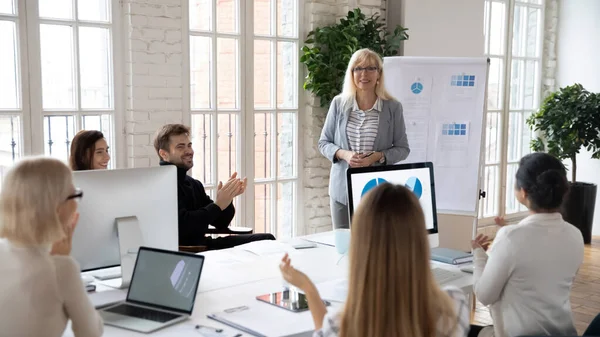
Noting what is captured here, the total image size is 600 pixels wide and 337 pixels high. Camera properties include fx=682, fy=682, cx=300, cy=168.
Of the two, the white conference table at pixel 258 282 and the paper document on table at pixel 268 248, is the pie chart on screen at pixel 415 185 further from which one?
the paper document on table at pixel 268 248

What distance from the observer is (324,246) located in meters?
3.26

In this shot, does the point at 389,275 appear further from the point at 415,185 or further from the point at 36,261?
the point at 415,185

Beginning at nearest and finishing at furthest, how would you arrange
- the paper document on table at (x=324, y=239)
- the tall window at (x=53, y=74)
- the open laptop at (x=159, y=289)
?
the open laptop at (x=159, y=289) < the paper document on table at (x=324, y=239) < the tall window at (x=53, y=74)

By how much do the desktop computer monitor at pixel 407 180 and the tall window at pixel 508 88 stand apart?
14.7 ft

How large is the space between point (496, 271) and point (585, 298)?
3.11m

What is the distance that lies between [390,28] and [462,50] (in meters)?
0.82

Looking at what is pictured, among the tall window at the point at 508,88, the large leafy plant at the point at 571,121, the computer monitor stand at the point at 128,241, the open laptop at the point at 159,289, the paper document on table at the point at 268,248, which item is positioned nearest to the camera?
the open laptop at the point at 159,289

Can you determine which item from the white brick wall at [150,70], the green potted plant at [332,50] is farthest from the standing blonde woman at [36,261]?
the green potted plant at [332,50]

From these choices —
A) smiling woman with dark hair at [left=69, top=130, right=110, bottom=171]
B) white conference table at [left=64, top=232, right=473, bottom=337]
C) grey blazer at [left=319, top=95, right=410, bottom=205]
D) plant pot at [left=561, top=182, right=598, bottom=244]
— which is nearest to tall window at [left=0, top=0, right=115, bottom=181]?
smiling woman with dark hair at [left=69, top=130, right=110, bottom=171]

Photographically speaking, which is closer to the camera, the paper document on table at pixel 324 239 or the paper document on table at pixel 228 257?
the paper document on table at pixel 228 257

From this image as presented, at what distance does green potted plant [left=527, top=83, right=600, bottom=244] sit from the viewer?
6520mm

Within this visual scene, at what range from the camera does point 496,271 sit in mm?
2293

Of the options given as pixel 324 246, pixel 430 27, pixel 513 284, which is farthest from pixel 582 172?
pixel 513 284

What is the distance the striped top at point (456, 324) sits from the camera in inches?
64.2
